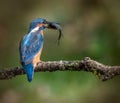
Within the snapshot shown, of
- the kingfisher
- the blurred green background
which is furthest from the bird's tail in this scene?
the blurred green background

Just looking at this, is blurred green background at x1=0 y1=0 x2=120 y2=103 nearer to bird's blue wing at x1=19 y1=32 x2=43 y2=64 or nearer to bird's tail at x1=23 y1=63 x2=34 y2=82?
bird's blue wing at x1=19 y1=32 x2=43 y2=64

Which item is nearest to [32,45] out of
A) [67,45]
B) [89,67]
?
[89,67]

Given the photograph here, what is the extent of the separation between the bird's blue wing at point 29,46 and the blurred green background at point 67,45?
2901 millimetres

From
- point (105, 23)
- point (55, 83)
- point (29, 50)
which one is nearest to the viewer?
point (29, 50)

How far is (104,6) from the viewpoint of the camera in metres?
10.9

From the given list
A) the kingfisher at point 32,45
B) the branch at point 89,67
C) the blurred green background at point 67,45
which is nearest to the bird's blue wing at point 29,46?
the kingfisher at point 32,45

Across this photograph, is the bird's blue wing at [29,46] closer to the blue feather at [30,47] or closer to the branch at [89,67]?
the blue feather at [30,47]

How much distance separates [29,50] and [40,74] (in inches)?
133

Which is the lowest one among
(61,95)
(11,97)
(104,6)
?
(11,97)

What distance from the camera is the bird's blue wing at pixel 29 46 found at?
19.1 ft

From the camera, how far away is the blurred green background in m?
9.41

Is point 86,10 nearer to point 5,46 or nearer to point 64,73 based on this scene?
point 5,46

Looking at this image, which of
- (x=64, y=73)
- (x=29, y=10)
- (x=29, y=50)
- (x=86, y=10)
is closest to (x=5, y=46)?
(x=29, y=10)

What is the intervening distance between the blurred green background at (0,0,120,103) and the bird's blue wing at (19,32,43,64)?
114 inches
